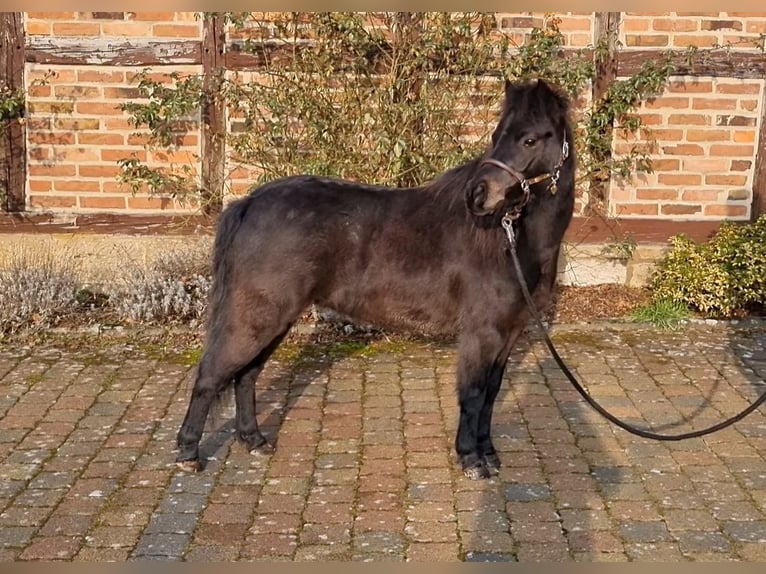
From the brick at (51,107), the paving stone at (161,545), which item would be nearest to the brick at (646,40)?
the brick at (51,107)

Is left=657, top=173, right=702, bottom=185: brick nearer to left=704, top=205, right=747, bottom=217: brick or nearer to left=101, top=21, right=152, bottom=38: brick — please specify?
left=704, top=205, right=747, bottom=217: brick

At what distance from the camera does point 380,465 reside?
14.5ft

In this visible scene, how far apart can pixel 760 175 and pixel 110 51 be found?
576cm

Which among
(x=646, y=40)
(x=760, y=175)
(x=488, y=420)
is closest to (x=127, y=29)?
(x=646, y=40)

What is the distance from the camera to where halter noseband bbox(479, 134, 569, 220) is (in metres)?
3.85

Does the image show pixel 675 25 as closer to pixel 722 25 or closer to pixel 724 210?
pixel 722 25

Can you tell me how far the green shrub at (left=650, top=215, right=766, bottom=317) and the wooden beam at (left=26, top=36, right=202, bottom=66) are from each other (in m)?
4.40

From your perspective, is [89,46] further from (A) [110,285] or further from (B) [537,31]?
(B) [537,31]

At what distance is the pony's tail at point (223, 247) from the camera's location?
14.2 feet

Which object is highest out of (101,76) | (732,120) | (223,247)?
(101,76)

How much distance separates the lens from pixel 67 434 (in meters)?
4.77

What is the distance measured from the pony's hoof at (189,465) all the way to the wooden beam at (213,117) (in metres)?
3.33

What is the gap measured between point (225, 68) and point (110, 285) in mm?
2091

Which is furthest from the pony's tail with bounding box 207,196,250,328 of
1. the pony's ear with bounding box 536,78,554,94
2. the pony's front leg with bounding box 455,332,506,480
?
the pony's ear with bounding box 536,78,554,94
